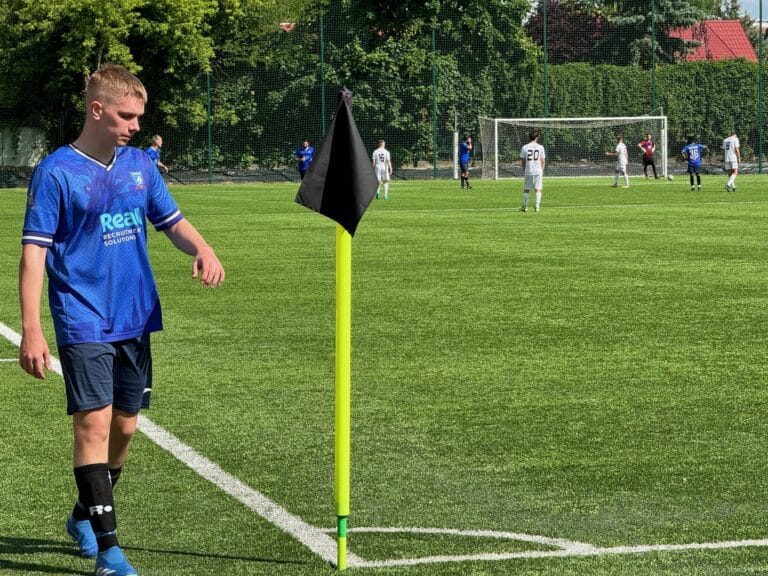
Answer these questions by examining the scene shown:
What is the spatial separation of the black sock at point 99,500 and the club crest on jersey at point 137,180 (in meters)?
1.07

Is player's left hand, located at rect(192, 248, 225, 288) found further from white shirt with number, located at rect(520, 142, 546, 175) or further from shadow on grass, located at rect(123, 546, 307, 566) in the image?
white shirt with number, located at rect(520, 142, 546, 175)

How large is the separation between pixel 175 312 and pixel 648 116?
47.3 meters

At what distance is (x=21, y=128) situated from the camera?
56594mm

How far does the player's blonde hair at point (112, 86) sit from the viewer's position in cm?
514

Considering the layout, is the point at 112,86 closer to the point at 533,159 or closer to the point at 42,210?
the point at 42,210

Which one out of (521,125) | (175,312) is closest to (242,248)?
(175,312)

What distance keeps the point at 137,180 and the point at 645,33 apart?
63.4 metres

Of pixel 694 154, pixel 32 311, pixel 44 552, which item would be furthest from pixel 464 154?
pixel 32 311

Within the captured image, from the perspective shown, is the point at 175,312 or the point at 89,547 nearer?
the point at 89,547

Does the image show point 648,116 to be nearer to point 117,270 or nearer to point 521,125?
point 521,125

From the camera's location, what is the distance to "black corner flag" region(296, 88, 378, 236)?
509 centimetres

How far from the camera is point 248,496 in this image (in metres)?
6.32

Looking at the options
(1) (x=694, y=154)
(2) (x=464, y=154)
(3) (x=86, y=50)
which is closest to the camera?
(1) (x=694, y=154)

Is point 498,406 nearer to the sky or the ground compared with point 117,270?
nearer to the ground
